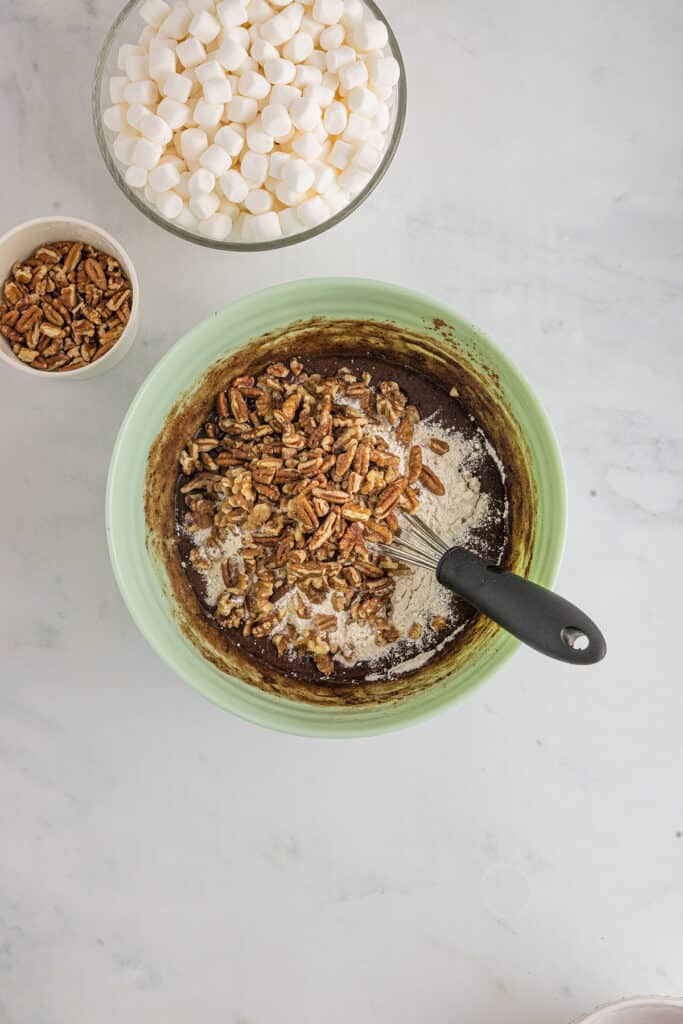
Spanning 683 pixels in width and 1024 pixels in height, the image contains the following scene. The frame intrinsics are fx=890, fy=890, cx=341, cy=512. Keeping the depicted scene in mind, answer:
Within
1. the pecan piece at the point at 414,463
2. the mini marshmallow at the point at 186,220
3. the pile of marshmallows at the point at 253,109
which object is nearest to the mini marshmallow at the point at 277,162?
the pile of marshmallows at the point at 253,109

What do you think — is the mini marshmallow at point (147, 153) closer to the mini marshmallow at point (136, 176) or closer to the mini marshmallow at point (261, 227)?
the mini marshmallow at point (136, 176)

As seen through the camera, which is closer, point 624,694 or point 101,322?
point 101,322

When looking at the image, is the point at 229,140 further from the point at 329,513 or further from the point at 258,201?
the point at 329,513

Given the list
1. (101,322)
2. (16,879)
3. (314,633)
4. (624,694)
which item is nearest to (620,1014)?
(624,694)

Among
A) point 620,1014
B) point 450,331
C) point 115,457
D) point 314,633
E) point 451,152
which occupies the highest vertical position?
point 451,152

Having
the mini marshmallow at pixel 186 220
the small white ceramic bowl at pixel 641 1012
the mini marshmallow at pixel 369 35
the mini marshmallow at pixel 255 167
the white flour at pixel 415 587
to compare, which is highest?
the mini marshmallow at pixel 369 35

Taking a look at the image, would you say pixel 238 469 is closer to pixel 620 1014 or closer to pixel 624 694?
→ pixel 624 694
